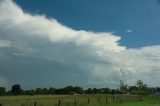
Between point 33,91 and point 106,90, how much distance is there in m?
29.4

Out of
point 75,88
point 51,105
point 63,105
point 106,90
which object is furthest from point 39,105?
point 75,88

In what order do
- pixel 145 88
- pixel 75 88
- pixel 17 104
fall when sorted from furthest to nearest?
pixel 75 88, pixel 145 88, pixel 17 104

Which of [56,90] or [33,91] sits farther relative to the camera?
[56,90]

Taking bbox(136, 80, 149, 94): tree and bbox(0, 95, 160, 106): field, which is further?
bbox(136, 80, 149, 94): tree

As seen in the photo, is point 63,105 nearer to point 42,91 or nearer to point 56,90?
point 42,91

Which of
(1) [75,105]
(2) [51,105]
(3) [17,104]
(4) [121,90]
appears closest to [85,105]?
(1) [75,105]

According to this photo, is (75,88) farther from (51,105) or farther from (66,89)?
(51,105)

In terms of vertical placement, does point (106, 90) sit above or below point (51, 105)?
above

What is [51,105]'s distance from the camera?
3291 cm

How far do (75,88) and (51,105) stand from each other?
106 m

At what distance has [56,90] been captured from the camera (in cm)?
13038

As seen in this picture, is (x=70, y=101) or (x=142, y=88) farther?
(x=142, y=88)

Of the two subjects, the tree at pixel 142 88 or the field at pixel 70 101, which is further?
the tree at pixel 142 88

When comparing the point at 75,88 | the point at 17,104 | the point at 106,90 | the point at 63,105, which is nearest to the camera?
the point at 17,104
